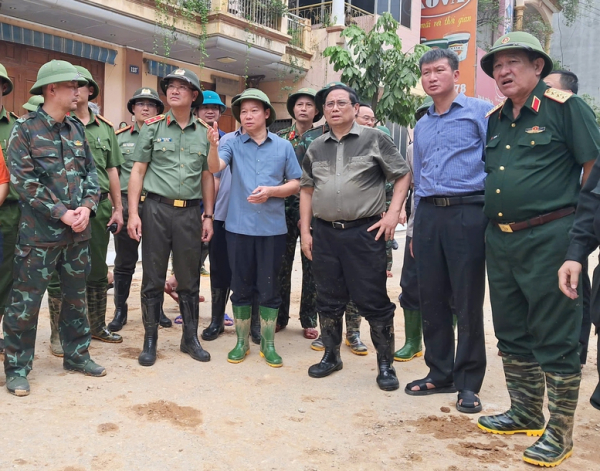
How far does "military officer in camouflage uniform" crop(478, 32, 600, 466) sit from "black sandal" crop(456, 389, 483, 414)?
288 millimetres

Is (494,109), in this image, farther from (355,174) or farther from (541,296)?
(541,296)

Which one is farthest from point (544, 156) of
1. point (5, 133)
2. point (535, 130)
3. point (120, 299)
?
point (120, 299)

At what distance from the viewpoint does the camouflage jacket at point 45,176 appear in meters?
3.72

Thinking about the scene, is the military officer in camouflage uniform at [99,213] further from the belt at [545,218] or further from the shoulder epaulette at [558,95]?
the shoulder epaulette at [558,95]

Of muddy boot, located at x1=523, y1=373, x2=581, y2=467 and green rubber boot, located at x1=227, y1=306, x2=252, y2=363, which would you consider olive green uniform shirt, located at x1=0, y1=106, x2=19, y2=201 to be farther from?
muddy boot, located at x1=523, y1=373, x2=581, y2=467

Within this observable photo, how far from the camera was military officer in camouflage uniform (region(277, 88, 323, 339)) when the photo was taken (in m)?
5.23

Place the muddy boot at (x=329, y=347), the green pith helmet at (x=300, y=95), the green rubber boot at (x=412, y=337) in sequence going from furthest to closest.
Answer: the green pith helmet at (x=300, y=95) → the green rubber boot at (x=412, y=337) → the muddy boot at (x=329, y=347)

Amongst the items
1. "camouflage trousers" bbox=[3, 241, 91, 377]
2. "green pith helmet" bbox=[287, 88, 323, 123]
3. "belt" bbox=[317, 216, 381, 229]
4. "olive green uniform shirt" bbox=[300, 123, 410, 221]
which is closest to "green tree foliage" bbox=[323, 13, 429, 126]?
"green pith helmet" bbox=[287, 88, 323, 123]

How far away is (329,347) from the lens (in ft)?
14.2

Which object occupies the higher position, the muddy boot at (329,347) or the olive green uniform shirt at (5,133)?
the olive green uniform shirt at (5,133)

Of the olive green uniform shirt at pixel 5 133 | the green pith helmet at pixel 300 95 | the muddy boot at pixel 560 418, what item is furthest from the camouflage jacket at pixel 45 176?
the muddy boot at pixel 560 418

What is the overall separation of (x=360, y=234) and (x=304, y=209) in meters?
0.58

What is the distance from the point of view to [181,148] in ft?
14.7

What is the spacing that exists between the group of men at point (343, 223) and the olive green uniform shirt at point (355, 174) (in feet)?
0.04
